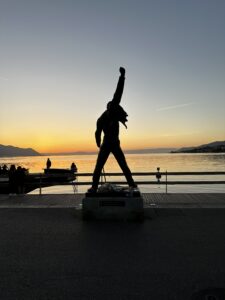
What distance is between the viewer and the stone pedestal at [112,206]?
32.2ft

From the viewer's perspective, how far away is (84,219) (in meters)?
9.98

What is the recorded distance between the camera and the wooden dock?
12.1 metres

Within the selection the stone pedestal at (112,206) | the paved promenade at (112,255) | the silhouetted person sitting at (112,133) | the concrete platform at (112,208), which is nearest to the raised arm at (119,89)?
the silhouetted person sitting at (112,133)

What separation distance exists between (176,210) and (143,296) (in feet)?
21.8

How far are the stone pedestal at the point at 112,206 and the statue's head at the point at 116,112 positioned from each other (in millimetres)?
2387

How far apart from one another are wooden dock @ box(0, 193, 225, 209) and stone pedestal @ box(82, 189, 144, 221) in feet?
6.45

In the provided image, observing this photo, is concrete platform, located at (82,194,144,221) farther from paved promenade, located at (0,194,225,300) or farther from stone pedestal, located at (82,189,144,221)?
paved promenade, located at (0,194,225,300)

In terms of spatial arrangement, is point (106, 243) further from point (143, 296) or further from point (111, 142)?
point (111, 142)

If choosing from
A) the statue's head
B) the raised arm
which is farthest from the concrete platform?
the raised arm

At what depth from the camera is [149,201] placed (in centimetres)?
1305

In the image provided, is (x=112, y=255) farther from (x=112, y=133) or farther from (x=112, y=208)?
(x=112, y=133)

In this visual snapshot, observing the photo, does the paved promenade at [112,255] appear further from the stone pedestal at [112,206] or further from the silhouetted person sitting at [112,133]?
the silhouetted person sitting at [112,133]

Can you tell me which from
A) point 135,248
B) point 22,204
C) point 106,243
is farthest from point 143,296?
point 22,204

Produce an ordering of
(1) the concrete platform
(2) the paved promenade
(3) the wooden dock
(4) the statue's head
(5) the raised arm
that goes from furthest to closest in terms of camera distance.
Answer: (3) the wooden dock → (4) the statue's head → (5) the raised arm → (1) the concrete platform → (2) the paved promenade
